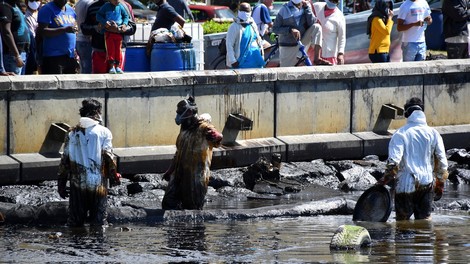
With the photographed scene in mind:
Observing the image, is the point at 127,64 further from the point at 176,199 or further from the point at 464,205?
the point at 464,205

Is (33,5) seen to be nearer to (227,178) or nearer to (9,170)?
(9,170)

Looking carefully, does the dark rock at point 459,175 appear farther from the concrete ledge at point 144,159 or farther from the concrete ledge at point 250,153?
the concrete ledge at point 144,159

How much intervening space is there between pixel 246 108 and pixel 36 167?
3358 mm

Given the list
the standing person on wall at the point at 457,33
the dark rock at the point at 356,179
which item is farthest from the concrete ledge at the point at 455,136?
the dark rock at the point at 356,179

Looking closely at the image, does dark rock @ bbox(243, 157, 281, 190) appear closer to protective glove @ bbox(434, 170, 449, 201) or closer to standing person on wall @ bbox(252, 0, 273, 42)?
protective glove @ bbox(434, 170, 449, 201)

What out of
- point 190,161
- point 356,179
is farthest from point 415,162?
point 356,179

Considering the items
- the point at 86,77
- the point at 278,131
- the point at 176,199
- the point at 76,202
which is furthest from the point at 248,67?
the point at 76,202

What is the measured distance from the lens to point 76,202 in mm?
14555

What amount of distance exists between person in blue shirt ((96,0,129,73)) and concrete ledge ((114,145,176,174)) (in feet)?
3.62

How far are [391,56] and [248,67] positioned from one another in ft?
11.5

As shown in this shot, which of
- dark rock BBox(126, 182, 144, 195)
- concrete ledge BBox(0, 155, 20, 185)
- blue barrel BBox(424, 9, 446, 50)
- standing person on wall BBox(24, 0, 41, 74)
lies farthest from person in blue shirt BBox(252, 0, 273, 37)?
concrete ledge BBox(0, 155, 20, 185)

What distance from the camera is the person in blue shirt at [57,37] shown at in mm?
17688

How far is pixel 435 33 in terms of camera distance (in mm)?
26938

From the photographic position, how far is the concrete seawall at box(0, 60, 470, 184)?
1684 cm
